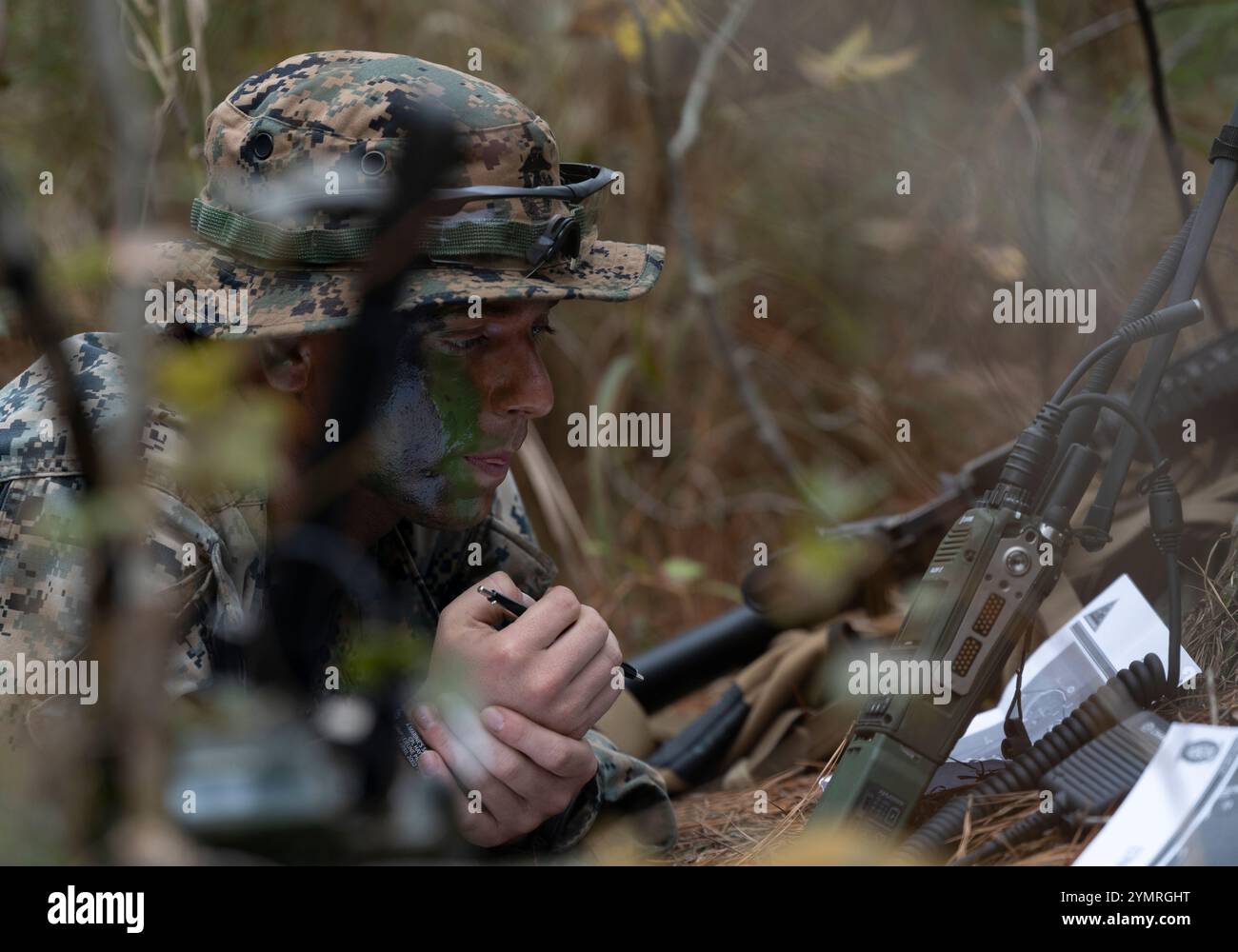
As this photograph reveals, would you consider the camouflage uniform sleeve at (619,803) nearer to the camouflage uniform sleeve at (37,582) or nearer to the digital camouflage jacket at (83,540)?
the digital camouflage jacket at (83,540)

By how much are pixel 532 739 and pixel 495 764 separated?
0.19 feet

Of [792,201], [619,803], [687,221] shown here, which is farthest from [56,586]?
[792,201]

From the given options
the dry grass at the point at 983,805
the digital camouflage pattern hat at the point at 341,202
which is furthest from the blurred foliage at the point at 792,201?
the digital camouflage pattern hat at the point at 341,202

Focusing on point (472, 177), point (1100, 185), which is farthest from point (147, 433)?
point (1100, 185)

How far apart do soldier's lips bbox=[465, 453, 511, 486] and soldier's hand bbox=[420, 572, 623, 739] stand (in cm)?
21

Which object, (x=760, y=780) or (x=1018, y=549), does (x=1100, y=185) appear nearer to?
(x=760, y=780)

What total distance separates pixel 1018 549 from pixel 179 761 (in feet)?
3.30

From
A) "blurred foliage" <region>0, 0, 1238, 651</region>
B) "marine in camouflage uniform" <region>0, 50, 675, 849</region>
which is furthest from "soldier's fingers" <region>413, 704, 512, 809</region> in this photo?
"blurred foliage" <region>0, 0, 1238, 651</region>

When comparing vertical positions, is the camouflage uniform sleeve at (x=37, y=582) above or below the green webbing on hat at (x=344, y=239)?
below

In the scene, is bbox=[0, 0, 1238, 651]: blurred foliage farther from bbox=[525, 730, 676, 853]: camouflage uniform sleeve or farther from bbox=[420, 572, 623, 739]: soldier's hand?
bbox=[420, 572, 623, 739]: soldier's hand

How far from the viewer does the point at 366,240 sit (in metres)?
1.63

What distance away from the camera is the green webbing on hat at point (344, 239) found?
1646mm

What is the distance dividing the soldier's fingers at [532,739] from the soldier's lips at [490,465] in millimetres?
355

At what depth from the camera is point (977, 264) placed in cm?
419
